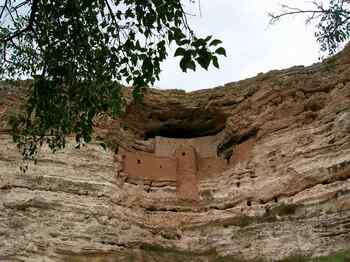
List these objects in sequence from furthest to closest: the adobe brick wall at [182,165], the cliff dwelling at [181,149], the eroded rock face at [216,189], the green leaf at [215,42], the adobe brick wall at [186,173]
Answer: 1. the cliff dwelling at [181,149]
2. the adobe brick wall at [182,165]
3. the adobe brick wall at [186,173]
4. the eroded rock face at [216,189]
5. the green leaf at [215,42]

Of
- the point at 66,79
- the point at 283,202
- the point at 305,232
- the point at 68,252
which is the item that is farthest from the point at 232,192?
the point at 66,79

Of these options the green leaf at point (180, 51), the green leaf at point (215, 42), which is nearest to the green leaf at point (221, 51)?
the green leaf at point (215, 42)

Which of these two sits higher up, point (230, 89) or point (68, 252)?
point (230, 89)

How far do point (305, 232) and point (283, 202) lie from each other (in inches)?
61.3

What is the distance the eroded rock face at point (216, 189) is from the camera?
15430 mm

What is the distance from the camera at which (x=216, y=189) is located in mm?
18875

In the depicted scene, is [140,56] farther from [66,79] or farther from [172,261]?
[172,261]

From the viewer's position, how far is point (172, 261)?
16281mm

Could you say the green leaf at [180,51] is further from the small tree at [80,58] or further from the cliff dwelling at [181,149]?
the cliff dwelling at [181,149]

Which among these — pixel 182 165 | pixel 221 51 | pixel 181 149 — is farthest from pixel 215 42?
pixel 181 149

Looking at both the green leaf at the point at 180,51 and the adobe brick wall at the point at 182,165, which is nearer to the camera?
the green leaf at the point at 180,51

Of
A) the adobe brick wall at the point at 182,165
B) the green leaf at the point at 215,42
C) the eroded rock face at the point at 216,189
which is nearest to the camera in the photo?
the green leaf at the point at 215,42

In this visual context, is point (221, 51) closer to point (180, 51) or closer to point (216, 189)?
point (180, 51)

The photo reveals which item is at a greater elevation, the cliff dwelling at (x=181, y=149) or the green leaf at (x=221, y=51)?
the cliff dwelling at (x=181, y=149)
